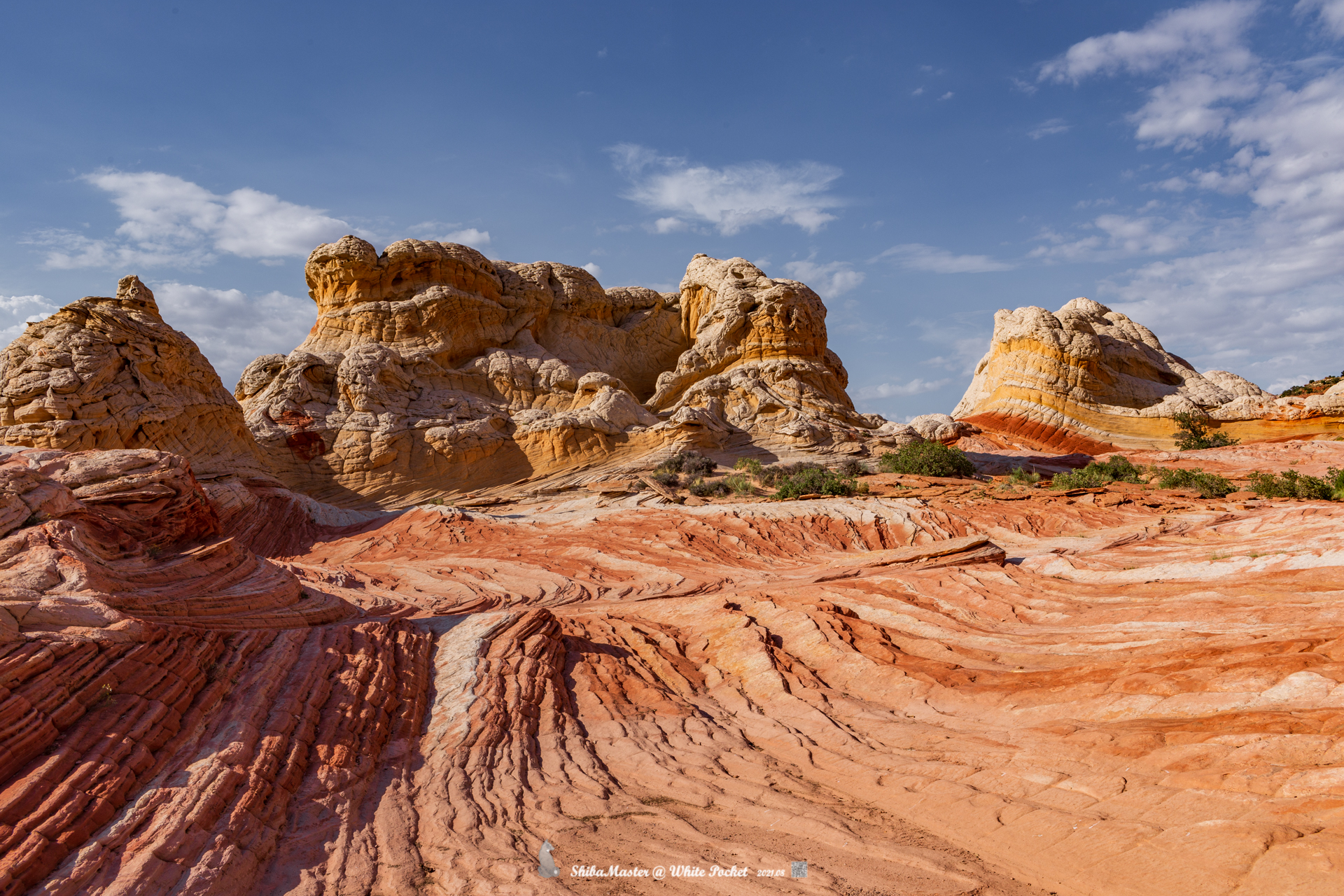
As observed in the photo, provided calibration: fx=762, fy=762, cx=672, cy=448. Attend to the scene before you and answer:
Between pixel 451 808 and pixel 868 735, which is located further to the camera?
pixel 868 735

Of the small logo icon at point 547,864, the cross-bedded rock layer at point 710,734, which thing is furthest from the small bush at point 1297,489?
the small logo icon at point 547,864

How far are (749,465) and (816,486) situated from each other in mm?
4225

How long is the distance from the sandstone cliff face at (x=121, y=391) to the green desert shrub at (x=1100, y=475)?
2226cm

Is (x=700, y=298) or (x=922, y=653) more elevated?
(x=700, y=298)

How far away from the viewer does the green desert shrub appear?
852 inches

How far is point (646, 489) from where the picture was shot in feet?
71.9

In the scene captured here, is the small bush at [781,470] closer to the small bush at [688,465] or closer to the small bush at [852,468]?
the small bush at [852,468]

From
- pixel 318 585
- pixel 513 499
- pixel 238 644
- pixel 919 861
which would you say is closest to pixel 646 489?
pixel 513 499

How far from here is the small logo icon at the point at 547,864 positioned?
4.23 metres

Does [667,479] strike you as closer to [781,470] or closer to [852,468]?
[781,470]

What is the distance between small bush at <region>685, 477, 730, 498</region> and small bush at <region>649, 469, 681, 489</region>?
2.12 feet

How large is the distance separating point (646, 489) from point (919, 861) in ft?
58.2

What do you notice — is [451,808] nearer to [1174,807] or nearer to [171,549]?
[1174,807]

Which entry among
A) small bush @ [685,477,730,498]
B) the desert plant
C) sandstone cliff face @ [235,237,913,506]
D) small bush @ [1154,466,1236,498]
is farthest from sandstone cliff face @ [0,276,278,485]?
small bush @ [1154,466,1236,498]
